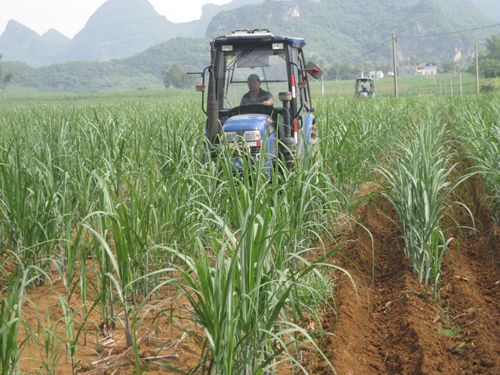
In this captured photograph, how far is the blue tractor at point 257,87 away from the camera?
6.91 metres

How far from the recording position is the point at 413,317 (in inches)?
170

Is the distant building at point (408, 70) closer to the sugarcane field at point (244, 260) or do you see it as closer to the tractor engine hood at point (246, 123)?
the tractor engine hood at point (246, 123)

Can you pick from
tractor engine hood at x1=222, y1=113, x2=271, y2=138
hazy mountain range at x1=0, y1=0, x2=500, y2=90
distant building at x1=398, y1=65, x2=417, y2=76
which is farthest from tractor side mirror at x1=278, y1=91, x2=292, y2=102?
hazy mountain range at x1=0, y1=0, x2=500, y2=90

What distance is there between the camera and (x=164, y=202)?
4.43 meters

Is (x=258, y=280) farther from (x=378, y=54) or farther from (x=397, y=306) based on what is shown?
(x=378, y=54)

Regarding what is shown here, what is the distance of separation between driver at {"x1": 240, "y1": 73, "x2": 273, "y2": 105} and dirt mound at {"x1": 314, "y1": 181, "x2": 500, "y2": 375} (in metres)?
2.09

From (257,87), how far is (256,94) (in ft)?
0.32

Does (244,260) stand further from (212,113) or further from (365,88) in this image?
(365,88)

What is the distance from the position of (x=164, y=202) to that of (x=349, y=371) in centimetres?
158

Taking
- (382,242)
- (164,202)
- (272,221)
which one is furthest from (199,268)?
(382,242)

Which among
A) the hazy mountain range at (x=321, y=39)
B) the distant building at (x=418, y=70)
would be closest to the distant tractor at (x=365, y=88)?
the distant building at (x=418, y=70)

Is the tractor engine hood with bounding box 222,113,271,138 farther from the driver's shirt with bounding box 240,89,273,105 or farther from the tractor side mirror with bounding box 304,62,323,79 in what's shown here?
the tractor side mirror with bounding box 304,62,323,79

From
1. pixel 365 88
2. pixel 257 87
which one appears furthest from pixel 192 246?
pixel 365 88

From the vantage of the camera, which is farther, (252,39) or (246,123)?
(252,39)
